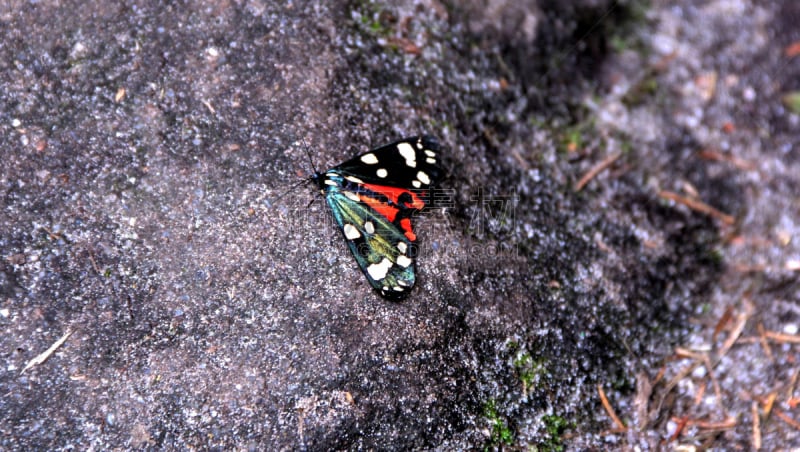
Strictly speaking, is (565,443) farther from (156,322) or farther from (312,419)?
(156,322)

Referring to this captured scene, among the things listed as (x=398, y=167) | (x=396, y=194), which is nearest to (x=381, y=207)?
(x=396, y=194)

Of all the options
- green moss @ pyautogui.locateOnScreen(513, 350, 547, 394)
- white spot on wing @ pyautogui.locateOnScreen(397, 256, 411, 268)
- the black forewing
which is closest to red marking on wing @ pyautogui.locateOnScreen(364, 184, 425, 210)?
the black forewing

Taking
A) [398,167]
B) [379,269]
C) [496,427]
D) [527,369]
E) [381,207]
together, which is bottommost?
[496,427]

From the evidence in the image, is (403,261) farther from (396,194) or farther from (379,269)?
(396,194)

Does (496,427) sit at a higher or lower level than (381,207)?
lower

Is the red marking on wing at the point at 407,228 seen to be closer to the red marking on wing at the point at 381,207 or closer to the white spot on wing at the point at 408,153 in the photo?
the red marking on wing at the point at 381,207

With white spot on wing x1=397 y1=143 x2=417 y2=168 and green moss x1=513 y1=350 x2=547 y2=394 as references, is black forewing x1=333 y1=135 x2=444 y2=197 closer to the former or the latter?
white spot on wing x1=397 y1=143 x2=417 y2=168

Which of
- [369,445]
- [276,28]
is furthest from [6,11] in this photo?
[369,445]
